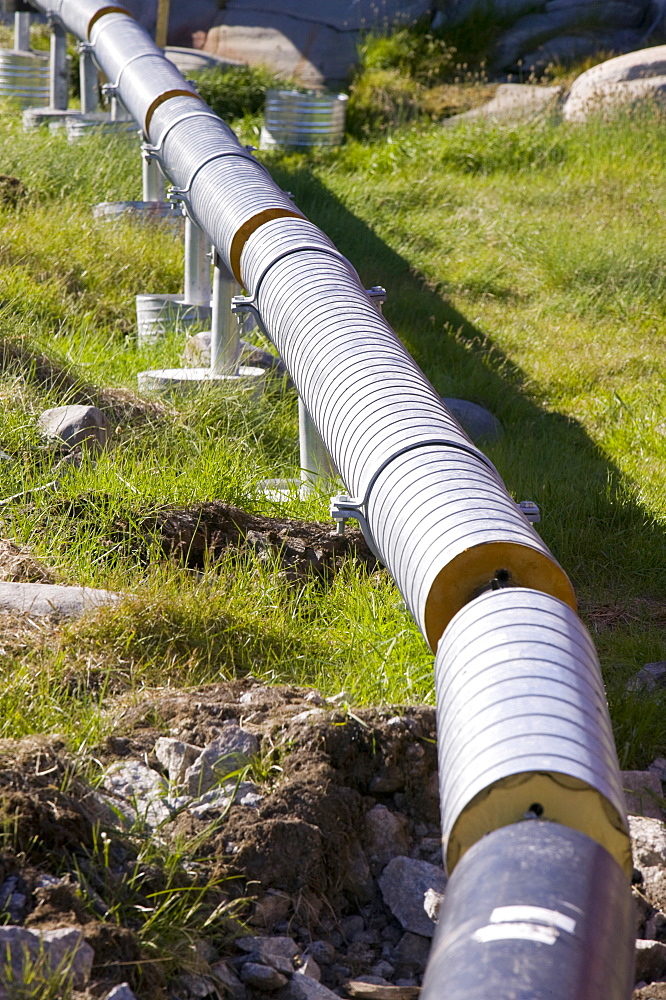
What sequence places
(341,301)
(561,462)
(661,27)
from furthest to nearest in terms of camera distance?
(661,27), (561,462), (341,301)

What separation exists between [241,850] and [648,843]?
958mm

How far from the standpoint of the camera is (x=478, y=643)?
189 cm

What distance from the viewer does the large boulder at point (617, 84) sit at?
10836 millimetres

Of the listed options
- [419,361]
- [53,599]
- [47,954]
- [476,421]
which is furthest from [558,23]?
[47,954]

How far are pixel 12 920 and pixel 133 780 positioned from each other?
1.56 feet

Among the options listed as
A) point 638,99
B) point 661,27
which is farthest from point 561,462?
point 661,27

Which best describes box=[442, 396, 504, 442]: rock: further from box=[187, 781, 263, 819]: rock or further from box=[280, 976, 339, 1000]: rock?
box=[280, 976, 339, 1000]: rock

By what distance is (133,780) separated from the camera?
87.7 inches

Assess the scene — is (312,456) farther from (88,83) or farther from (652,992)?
(88,83)

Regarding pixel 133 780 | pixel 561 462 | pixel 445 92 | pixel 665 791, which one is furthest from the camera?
pixel 445 92

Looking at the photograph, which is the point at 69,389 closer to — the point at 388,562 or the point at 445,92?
the point at 388,562

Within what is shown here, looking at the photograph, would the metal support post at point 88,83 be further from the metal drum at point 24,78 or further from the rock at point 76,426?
the rock at point 76,426

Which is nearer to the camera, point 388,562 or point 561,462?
point 388,562

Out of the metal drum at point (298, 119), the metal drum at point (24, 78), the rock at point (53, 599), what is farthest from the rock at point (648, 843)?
the metal drum at point (24, 78)
